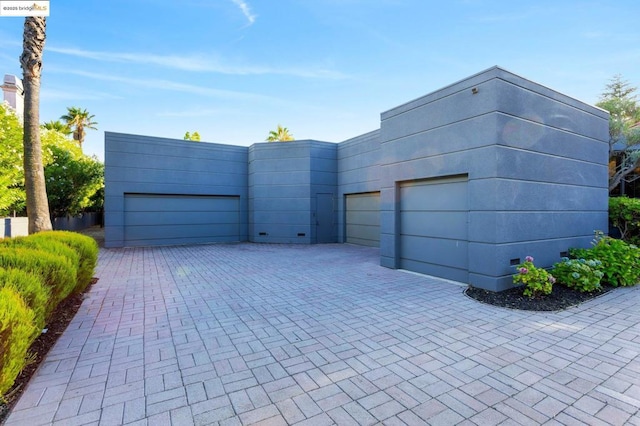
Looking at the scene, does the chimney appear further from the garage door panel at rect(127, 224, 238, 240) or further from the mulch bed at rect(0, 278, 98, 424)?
the mulch bed at rect(0, 278, 98, 424)

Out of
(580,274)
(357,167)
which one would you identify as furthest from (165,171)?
(580,274)

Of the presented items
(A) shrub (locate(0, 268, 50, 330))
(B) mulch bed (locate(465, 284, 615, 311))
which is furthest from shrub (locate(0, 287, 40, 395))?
(B) mulch bed (locate(465, 284, 615, 311))

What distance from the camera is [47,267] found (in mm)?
3494

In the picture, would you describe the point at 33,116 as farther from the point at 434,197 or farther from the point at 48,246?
the point at 434,197

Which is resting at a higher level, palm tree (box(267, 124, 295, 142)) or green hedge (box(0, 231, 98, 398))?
palm tree (box(267, 124, 295, 142))

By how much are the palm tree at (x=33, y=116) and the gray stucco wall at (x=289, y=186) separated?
7119 millimetres

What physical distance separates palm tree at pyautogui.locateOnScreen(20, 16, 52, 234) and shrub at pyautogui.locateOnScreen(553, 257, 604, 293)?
10.9 m

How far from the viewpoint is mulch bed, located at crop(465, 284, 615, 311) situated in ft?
14.6

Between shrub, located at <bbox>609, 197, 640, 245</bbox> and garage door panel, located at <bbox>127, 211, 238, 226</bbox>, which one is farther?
garage door panel, located at <bbox>127, 211, 238, 226</bbox>

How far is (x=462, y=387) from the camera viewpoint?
2.45 m

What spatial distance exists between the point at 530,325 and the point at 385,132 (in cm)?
507

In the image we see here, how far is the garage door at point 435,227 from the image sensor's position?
228 inches

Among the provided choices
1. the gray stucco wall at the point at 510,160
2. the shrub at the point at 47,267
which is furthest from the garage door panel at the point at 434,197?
the shrub at the point at 47,267

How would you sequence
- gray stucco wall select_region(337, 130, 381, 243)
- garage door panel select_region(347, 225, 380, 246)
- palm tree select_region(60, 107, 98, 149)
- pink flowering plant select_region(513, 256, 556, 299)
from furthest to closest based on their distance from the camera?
palm tree select_region(60, 107, 98, 149)
garage door panel select_region(347, 225, 380, 246)
gray stucco wall select_region(337, 130, 381, 243)
pink flowering plant select_region(513, 256, 556, 299)
